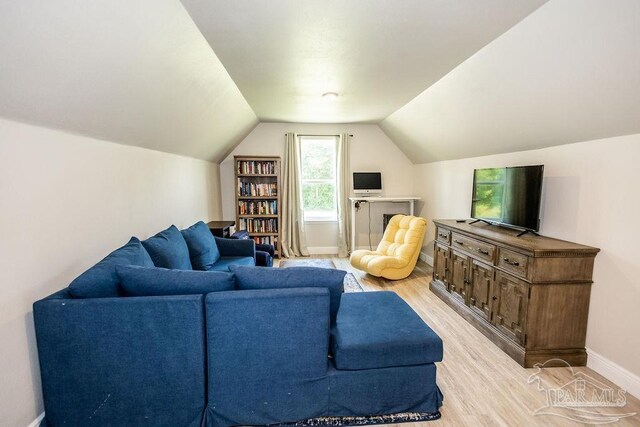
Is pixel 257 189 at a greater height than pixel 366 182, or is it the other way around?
pixel 366 182

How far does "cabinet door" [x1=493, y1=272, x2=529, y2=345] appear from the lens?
2.32 metres

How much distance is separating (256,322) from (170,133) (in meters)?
2.13

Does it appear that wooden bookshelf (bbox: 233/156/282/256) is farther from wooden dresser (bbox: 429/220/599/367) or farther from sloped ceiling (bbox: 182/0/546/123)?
wooden dresser (bbox: 429/220/599/367)

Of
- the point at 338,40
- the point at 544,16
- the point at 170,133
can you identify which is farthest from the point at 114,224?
the point at 544,16

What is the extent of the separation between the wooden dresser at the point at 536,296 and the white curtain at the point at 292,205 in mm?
3255

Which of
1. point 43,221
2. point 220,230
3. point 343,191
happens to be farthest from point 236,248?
point 343,191

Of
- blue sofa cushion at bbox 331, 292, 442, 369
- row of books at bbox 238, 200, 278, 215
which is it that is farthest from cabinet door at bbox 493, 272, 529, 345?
row of books at bbox 238, 200, 278, 215

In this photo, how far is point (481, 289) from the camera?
2824mm

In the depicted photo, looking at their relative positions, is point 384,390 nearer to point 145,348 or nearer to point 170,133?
point 145,348

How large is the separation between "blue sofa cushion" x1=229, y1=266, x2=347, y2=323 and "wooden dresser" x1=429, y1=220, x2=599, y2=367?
1522 mm

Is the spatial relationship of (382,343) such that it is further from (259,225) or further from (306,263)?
(259,225)

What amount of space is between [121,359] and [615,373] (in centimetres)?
309
